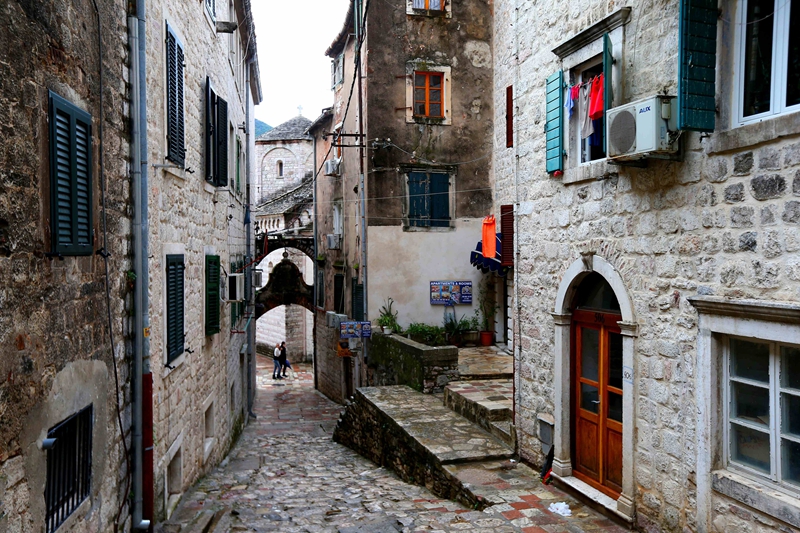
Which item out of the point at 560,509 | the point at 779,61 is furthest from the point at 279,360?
the point at 779,61

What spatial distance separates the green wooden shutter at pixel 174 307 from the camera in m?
7.02

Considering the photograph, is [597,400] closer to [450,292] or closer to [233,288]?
[233,288]

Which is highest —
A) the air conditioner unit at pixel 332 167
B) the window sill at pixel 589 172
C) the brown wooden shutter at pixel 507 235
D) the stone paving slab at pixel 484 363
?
the air conditioner unit at pixel 332 167

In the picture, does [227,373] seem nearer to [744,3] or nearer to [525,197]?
[525,197]

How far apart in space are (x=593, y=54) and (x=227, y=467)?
8837 mm

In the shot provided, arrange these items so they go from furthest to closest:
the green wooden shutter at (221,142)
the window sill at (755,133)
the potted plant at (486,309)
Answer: the potted plant at (486,309) → the green wooden shutter at (221,142) → the window sill at (755,133)

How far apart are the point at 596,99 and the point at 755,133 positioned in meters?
2.03

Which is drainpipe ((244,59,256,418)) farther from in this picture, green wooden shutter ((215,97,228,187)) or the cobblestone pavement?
green wooden shutter ((215,97,228,187))

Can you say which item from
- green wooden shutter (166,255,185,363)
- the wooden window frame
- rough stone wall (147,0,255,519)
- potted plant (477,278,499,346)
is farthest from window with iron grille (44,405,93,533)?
the wooden window frame

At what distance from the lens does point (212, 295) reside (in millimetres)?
9773

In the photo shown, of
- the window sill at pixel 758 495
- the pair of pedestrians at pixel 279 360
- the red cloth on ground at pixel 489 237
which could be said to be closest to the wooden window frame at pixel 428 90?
the red cloth on ground at pixel 489 237

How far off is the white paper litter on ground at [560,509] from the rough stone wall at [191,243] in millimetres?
4056

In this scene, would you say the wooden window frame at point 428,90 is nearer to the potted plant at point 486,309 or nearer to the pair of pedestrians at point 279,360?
the potted plant at point 486,309

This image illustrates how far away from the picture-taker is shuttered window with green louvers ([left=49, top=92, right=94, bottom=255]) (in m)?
4.02
